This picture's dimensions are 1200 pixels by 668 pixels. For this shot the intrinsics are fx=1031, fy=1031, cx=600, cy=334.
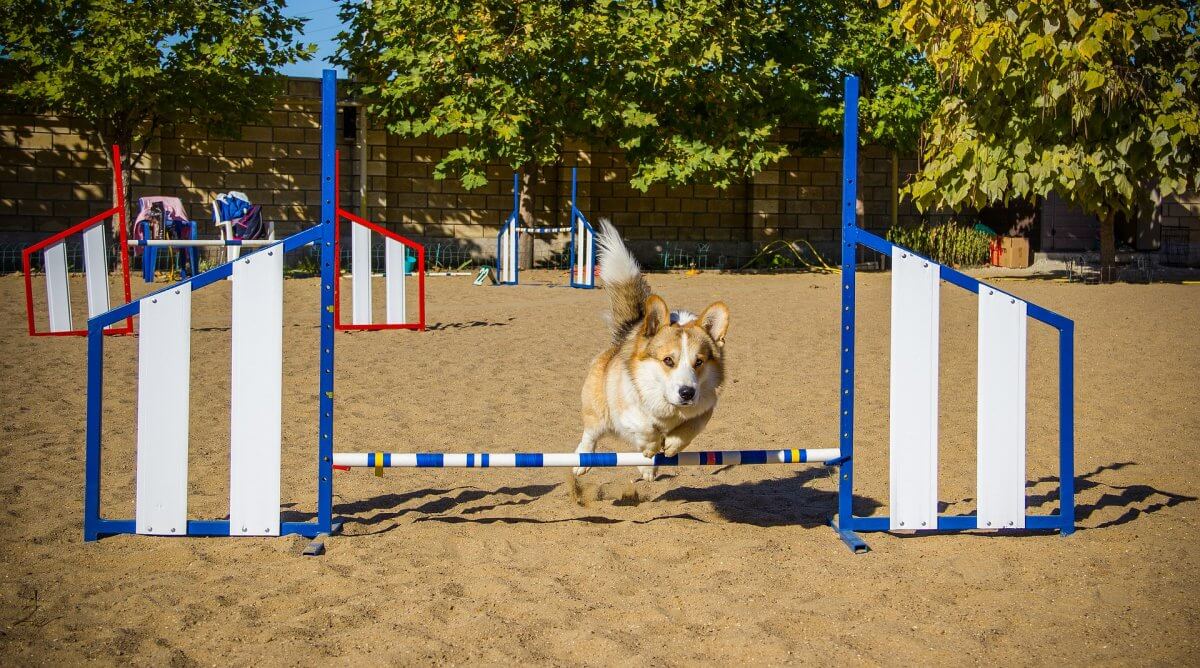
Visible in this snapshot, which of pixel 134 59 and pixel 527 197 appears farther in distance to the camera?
pixel 527 197

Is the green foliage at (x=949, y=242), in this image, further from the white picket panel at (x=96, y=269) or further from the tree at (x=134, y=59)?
the white picket panel at (x=96, y=269)

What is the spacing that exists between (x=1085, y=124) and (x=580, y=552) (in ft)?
48.8

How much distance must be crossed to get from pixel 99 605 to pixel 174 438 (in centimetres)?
91

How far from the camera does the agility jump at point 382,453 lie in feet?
15.3

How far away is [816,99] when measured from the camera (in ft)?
82.5

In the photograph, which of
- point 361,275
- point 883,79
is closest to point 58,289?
point 361,275

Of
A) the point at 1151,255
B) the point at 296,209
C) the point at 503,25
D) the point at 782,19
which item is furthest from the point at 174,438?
the point at 1151,255

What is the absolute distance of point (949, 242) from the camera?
26.1 meters

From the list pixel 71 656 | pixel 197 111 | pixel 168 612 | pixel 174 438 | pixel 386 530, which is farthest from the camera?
pixel 197 111

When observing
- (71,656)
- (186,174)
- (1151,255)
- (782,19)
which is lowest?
(71,656)

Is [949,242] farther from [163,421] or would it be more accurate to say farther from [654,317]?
[163,421]

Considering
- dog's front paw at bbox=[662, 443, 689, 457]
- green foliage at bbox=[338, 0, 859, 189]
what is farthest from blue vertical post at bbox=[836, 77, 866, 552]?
green foliage at bbox=[338, 0, 859, 189]

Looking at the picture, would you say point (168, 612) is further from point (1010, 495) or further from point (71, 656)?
point (1010, 495)

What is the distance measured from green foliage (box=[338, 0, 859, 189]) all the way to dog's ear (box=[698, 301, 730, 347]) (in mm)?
16793
